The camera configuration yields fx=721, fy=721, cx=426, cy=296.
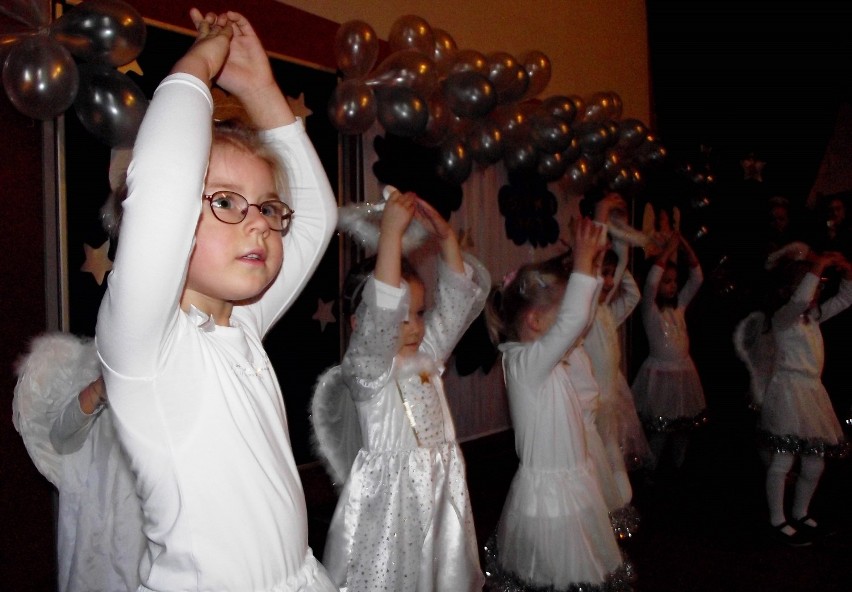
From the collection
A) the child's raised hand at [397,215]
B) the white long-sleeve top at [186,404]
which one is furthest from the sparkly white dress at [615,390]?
the white long-sleeve top at [186,404]

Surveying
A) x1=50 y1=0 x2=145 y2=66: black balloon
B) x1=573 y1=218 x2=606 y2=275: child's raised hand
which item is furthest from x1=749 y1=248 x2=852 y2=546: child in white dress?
x1=50 y1=0 x2=145 y2=66: black balloon

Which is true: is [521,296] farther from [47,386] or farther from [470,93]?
[47,386]

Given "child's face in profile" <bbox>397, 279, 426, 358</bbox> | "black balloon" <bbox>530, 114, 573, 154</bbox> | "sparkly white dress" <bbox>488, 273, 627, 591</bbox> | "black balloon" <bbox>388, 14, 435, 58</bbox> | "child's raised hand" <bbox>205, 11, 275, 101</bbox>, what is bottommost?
"sparkly white dress" <bbox>488, 273, 627, 591</bbox>

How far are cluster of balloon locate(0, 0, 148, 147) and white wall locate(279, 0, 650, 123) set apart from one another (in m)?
1.54

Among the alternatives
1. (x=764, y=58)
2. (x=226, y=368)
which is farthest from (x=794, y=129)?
(x=226, y=368)

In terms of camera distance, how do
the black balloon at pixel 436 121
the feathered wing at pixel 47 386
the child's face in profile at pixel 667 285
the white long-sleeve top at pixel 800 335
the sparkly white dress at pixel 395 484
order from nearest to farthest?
the feathered wing at pixel 47 386 → the sparkly white dress at pixel 395 484 → the black balloon at pixel 436 121 → the white long-sleeve top at pixel 800 335 → the child's face in profile at pixel 667 285

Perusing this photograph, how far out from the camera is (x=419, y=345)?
102 inches

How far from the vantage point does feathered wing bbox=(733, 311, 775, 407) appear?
4.61 m

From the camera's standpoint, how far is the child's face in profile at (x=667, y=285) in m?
5.29

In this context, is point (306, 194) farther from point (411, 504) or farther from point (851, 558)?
point (851, 558)

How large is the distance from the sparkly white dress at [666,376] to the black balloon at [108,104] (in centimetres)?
389

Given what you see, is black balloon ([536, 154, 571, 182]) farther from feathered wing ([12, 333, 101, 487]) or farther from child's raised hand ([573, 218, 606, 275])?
feathered wing ([12, 333, 101, 487])

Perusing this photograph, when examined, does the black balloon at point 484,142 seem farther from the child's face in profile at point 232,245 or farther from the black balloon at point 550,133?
the child's face in profile at point 232,245

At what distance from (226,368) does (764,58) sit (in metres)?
6.85
